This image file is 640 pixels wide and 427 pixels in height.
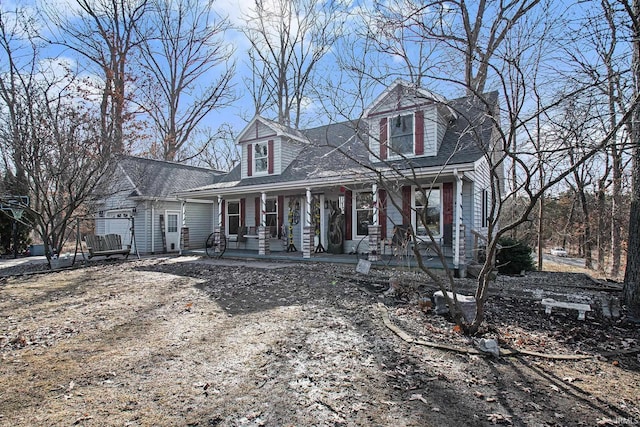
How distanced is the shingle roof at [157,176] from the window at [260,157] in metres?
5.36

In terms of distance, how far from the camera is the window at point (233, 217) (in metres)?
15.5

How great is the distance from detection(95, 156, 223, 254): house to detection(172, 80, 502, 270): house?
7.05 feet

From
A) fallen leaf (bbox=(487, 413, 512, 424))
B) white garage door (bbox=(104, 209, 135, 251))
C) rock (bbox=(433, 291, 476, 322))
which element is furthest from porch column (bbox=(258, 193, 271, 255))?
fallen leaf (bbox=(487, 413, 512, 424))

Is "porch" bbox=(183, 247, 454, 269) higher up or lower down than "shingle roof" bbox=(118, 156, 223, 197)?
lower down

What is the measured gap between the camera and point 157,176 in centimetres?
1789

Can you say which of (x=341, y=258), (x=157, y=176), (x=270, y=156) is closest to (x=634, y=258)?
(x=341, y=258)

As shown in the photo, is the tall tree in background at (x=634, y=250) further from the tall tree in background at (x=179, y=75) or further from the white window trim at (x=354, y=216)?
the tall tree in background at (x=179, y=75)

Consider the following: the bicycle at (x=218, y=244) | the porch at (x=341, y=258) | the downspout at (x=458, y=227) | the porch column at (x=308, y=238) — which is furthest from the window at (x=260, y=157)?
the downspout at (x=458, y=227)

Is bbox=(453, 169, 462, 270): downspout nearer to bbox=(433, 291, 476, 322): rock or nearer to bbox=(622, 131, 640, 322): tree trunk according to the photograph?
bbox=(622, 131, 640, 322): tree trunk

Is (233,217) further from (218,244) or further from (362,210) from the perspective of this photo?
(362,210)

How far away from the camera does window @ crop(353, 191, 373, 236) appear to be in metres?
11.9

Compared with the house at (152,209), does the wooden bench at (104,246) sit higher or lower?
lower

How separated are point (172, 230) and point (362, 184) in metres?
11.3

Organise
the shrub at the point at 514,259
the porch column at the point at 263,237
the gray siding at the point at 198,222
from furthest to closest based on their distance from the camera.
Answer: the gray siding at the point at 198,222 < the porch column at the point at 263,237 < the shrub at the point at 514,259
